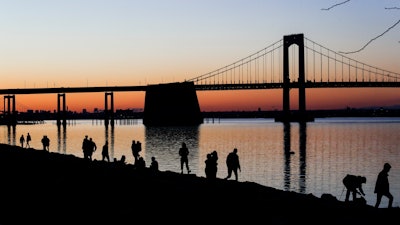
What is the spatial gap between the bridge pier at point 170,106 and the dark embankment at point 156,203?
120m

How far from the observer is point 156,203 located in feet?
49.8

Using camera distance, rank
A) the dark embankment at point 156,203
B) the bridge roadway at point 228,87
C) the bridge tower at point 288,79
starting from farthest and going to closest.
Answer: the bridge tower at point 288,79, the bridge roadway at point 228,87, the dark embankment at point 156,203

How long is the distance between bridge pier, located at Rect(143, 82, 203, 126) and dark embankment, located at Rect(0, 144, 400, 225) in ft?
394

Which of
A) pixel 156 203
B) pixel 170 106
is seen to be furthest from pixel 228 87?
pixel 156 203

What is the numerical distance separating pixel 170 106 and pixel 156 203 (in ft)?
429

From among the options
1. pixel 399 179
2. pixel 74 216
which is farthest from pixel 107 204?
pixel 399 179

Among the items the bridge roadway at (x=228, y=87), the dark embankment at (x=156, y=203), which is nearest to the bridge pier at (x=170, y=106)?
the bridge roadway at (x=228, y=87)

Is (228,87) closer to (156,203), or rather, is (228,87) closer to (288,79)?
(288,79)

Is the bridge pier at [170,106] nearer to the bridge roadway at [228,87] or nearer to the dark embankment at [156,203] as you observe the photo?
the bridge roadway at [228,87]

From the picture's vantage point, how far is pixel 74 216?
531 inches

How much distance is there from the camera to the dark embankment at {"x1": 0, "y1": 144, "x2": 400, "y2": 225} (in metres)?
13.1

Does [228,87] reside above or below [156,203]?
above

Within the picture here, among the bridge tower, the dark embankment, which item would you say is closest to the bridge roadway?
the bridge tower

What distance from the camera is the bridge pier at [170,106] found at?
142250mm
